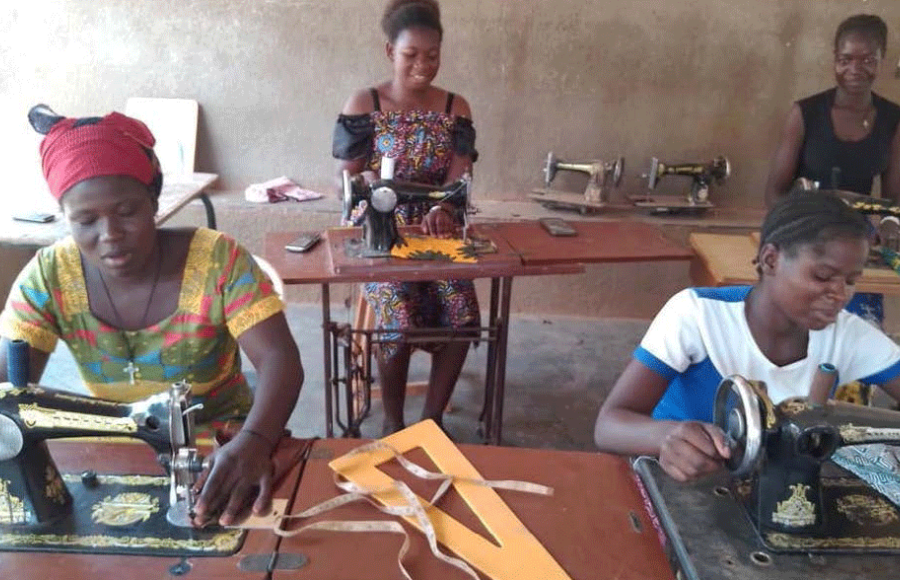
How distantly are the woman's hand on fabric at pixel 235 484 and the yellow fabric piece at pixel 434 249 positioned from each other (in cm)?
129

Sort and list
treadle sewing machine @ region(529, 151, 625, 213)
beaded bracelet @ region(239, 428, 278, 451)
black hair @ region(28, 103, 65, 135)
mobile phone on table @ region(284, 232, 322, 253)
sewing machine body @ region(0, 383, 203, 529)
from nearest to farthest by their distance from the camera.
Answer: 1. sewing machine body @ region(0, 383, 203, 529)
2. beaded bracelet @ region(239, 428, 278, 451)
3. black hair @ region(28, 103, 65, 135)
4. mobile phone on table @ region(284, 232, 322, 253)
5. treadle sewing machine @ region(529, 151, 625, 213)

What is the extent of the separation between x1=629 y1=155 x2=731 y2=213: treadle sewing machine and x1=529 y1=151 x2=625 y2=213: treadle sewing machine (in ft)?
0.55

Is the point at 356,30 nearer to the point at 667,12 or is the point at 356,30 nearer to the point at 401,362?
the point at 667,12

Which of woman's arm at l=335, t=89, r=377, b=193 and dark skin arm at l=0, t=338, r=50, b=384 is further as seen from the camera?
woman's arm at l=335, t=89, r=377, b=193

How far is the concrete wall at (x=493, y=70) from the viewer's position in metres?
4.12

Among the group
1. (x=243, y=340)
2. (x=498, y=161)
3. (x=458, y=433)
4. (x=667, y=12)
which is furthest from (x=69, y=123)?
(x=667, y=12)

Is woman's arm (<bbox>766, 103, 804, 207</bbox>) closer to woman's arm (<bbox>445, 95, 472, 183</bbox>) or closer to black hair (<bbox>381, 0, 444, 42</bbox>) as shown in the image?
woman's arm (<bbox>445, 95, 472, 183</bbox>)

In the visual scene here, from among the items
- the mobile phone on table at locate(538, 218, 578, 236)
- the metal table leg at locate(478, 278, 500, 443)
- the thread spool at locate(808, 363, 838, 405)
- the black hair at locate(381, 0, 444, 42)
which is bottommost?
the metal table leg at locate(478, 278, 500, 443)

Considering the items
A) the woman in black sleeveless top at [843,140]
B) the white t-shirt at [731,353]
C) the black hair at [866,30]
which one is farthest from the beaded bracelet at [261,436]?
the black hair at [866,30]

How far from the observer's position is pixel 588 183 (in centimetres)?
428

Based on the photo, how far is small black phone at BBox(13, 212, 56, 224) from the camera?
2.74 metres

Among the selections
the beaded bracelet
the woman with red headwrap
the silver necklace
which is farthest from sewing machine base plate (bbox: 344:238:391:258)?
the beaded bracelet

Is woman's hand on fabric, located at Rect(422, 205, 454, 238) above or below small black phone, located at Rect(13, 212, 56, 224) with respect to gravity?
above

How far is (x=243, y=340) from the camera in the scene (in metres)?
1.60
